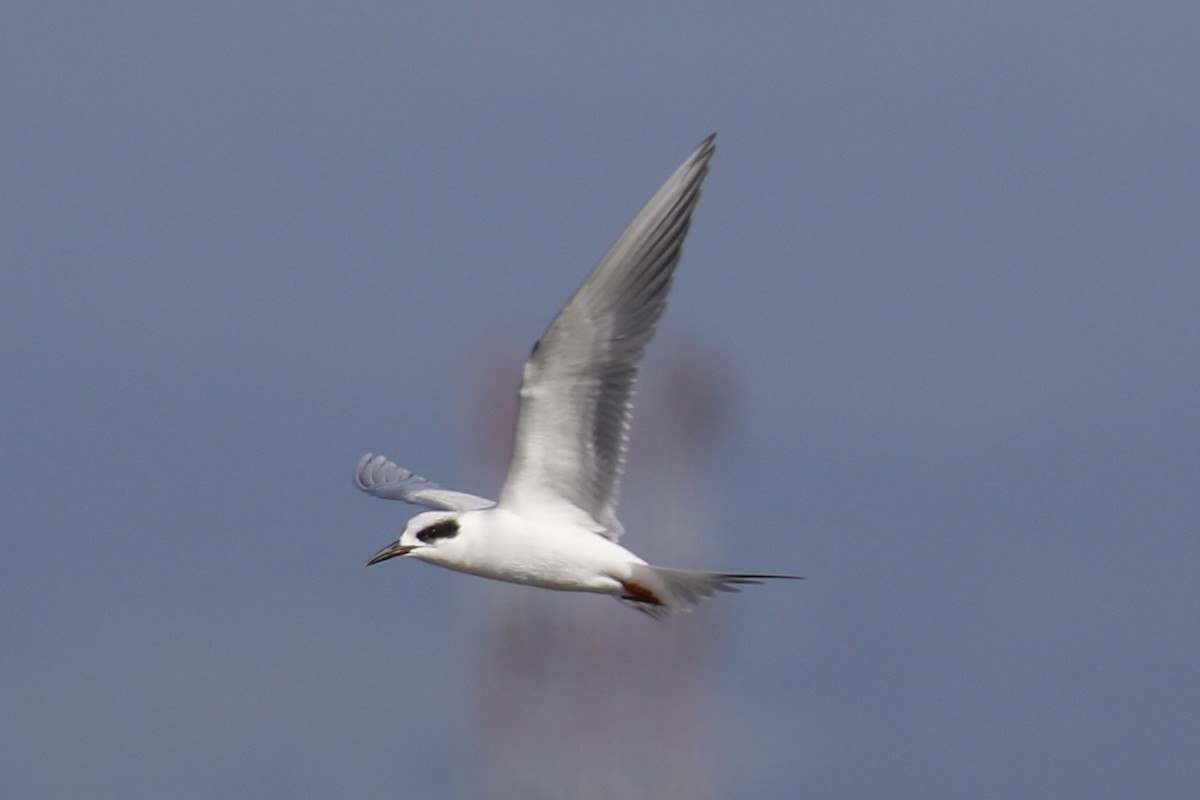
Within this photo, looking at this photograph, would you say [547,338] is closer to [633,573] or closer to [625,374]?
[625,374]

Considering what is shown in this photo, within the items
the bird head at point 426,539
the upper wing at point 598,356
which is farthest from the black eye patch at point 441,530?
the upper wing at point 598,356

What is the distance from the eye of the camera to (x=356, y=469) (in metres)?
22.4

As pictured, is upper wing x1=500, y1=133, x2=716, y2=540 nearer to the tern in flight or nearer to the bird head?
the tern in flight

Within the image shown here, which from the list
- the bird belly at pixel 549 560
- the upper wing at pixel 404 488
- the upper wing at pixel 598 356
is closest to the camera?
the upper wing at pixel 598 356

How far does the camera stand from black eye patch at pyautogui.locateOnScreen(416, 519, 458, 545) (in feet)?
54.5

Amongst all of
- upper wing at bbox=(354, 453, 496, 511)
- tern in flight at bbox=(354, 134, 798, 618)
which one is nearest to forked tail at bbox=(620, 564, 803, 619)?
tern in flight at bbox=(354, 134, 798, 618)

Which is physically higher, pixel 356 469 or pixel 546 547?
pixel 356 469

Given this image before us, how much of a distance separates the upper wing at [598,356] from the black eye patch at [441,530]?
1.47 ft

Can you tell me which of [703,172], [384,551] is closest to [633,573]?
[384,551]

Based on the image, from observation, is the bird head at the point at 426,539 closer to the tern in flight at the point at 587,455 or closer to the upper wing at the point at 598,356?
the tern in flight at the point at 587,455

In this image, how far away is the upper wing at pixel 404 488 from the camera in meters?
19.5

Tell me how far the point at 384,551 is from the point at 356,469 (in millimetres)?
5688

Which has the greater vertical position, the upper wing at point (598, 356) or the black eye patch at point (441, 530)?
the upper wing at point (598, 356)

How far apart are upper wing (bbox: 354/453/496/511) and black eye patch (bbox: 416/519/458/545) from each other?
75.2 inches
